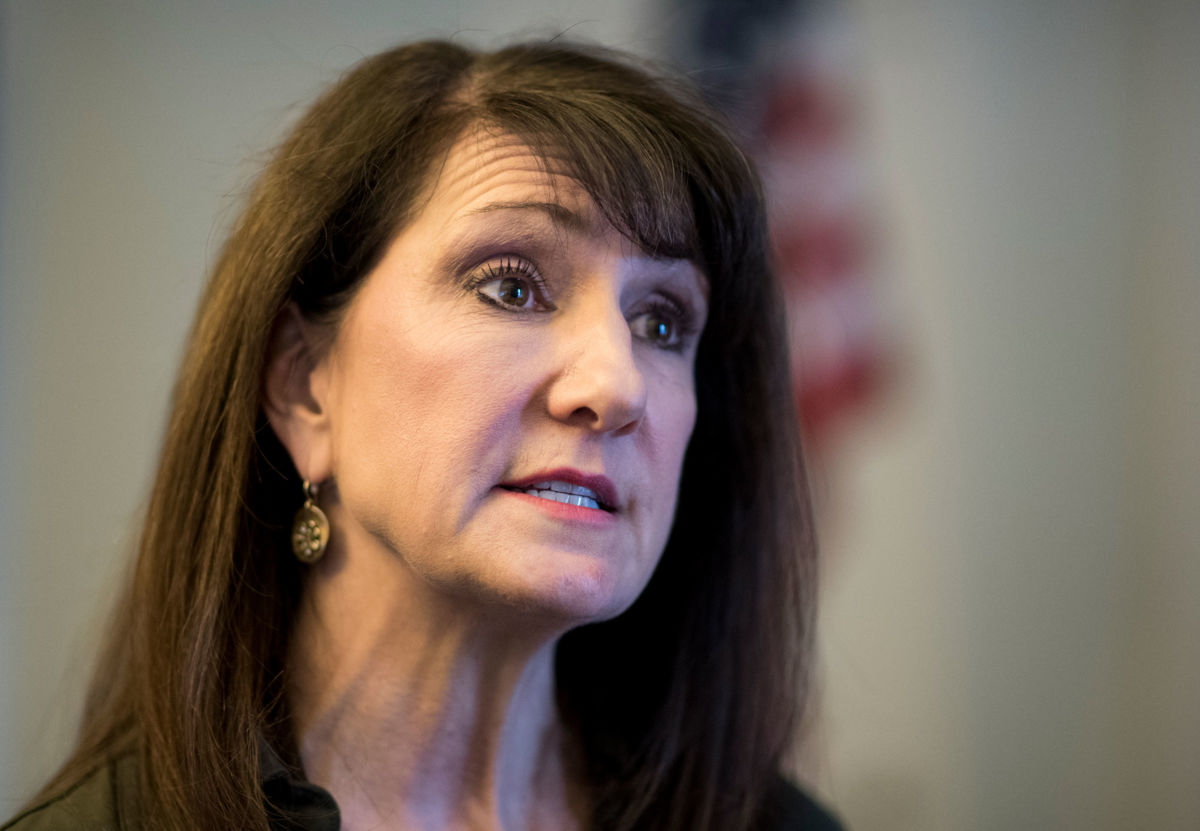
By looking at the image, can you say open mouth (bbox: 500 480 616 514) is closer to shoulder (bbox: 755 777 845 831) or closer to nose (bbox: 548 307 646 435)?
nose (bbox: 548 307 646 435)

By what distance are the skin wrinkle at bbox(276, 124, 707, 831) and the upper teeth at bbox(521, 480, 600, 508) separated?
0.02 metres

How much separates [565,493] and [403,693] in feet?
0.95

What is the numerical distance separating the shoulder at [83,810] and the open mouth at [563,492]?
49cm

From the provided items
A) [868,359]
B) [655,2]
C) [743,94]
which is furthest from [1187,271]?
[655,2]

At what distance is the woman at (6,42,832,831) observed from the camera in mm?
933

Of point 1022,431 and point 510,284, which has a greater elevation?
point 510,284

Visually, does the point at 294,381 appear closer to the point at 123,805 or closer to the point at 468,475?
the point at 468,475

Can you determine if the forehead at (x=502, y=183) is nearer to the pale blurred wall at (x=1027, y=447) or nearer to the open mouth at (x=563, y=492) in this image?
the open mouth at (x=563, y=492)

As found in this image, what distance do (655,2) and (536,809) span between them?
127 centimetres

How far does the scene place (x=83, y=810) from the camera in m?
0.93

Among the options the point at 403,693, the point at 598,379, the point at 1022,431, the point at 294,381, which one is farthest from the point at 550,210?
the point at 1022,431

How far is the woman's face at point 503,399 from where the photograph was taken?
92cm

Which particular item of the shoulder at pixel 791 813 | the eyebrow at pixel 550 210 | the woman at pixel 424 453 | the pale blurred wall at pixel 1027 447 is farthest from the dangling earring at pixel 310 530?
the pale blurred wall at pixel 1027 447

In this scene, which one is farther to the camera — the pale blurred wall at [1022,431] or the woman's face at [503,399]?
the pale blurred wall at [1022,431]
